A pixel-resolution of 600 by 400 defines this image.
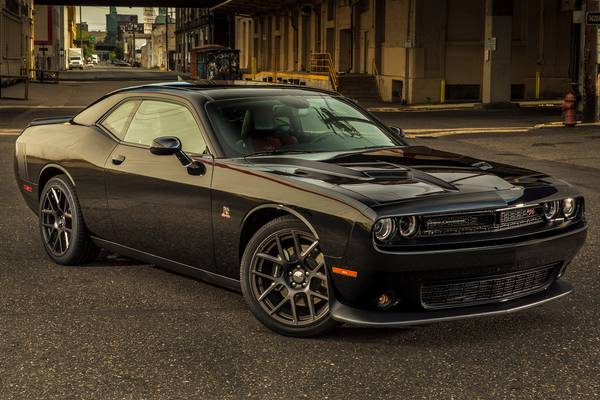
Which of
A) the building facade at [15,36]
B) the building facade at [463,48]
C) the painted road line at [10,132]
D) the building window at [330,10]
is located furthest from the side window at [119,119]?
the building window at [330,10]

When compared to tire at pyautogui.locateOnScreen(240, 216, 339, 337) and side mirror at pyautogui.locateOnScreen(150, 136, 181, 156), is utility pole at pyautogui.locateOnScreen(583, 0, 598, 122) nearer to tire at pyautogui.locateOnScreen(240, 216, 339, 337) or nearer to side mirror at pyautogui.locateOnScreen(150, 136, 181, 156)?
side mirror at pyautogui.locateOnScreen(150, 136, 181, 156)

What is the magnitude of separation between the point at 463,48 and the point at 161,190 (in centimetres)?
3599

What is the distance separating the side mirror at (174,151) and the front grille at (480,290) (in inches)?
67.2

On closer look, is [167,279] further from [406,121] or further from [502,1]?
[502,1]

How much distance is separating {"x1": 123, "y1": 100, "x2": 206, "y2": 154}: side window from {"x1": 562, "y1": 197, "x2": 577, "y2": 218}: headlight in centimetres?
224

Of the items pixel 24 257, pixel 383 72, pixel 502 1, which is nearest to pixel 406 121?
pixel 502 1

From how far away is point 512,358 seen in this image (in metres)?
5.00

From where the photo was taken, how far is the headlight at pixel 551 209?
534 centimetres

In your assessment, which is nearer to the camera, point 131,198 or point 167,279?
point 131,198

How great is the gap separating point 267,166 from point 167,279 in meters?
1.67

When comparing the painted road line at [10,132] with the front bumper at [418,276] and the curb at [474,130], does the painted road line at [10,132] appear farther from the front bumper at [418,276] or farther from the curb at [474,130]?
the front bumper at [418,276]

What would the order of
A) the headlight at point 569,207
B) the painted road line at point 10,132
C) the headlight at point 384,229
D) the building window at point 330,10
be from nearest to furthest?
the headlight at point 384,229 < the headlight at point 569,207 < the painted road line at point 10,132 < the building window at point 330,10

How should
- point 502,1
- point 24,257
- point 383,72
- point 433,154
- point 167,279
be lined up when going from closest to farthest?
1. point 433,154
2. point 167,279
3. point 24,257
4. point 502,1
5. point 383,72

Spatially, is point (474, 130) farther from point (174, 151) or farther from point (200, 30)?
point (200, 30)
